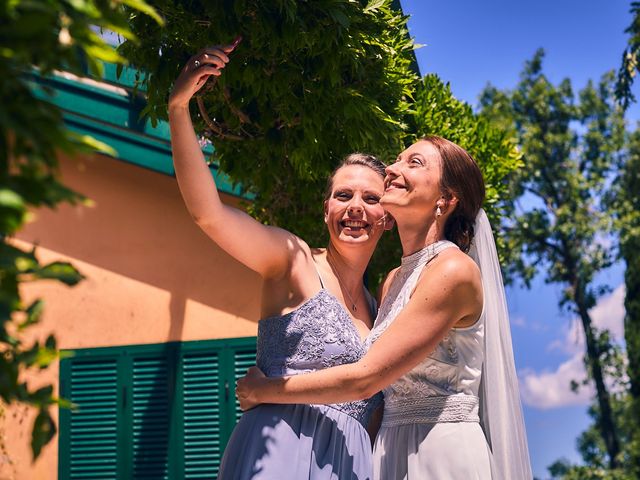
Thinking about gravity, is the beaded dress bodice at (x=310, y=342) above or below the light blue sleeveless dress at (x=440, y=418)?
above

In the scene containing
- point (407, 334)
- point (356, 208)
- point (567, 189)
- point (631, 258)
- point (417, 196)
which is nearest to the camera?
point (407, 334)

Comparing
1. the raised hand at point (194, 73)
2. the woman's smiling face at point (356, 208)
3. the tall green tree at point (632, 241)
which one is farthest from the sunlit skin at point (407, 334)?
the tall green tree at point (632, 241)

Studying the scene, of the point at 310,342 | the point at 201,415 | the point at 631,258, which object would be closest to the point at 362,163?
the point at 310,342

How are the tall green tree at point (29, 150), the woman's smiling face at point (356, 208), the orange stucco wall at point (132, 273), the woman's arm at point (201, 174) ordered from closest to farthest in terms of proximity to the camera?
the tall green tree at point (29, 150) < the woman's arm at point (201, 174) < the woman's smiling face at point (356, 208) < the orange stucco wall at point (132, 273)

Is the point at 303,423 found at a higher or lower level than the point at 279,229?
lower

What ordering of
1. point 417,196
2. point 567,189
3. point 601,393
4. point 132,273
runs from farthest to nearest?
1. point 567,189
2. point 601,393
3. point 132,273
4. point 417,196

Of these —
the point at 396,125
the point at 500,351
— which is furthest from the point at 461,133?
the point at 500,351

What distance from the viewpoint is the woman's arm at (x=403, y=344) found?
2951mm

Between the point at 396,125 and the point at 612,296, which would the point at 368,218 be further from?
the point at 612,296

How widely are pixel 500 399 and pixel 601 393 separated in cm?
1756

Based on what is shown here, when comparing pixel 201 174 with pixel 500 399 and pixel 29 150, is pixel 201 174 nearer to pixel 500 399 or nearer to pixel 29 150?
pixel 500 399

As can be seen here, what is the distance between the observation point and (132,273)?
744 cm

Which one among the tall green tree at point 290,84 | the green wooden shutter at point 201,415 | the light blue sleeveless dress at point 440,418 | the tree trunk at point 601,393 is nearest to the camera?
the light blue sleeveless dress at point 440,418

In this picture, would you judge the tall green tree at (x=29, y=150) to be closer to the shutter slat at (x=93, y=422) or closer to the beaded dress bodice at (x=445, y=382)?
the beaded dress bodice at (x=445, y=382)
